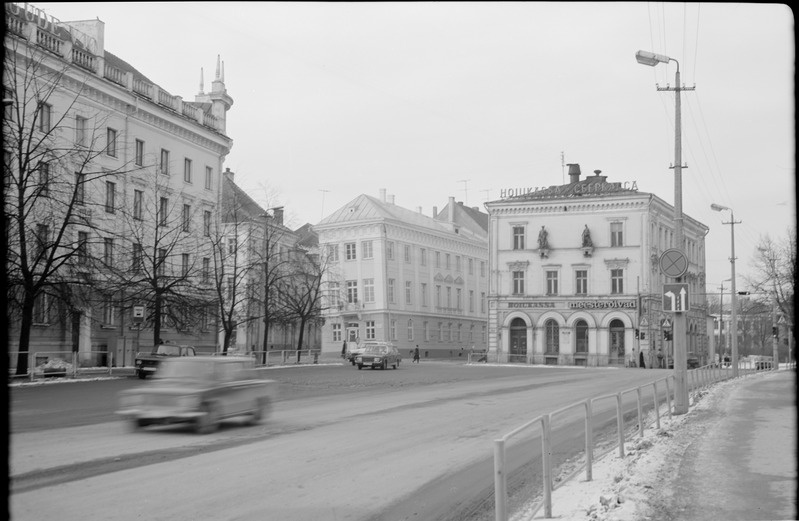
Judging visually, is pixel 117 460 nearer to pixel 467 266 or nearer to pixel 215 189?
pixel 215 189

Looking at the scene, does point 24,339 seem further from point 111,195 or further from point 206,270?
point 206,270

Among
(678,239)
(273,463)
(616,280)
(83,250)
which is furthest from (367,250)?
(273,463)

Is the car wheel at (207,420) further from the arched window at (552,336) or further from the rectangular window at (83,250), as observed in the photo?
the arched window at (552,336)

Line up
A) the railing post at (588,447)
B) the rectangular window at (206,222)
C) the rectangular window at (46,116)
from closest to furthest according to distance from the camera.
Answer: the railing post at (588,447) → the rectangular window at (46,116) → the rectangular window at (206,222)

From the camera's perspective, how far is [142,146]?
50594 millimetres

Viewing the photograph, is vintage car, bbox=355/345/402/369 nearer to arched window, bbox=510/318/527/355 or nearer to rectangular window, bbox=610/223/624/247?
Answer: arched window, bbox=510/318/527/355

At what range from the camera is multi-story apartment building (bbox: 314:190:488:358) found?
284ft

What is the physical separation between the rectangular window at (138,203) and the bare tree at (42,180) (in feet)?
9.63

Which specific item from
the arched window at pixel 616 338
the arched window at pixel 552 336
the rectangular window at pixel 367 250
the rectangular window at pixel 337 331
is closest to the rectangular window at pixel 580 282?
the arched window at pixel 552 336

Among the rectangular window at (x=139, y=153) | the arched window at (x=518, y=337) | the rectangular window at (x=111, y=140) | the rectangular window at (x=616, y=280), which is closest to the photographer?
the rectangular window at (x=111, y=140)

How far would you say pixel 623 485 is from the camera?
1030 centimetres

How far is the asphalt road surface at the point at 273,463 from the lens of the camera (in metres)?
9.71

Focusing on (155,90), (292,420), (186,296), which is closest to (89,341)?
(186,296)

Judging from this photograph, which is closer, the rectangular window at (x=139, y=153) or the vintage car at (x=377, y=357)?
the rectangular window at (x=139, y=153)
